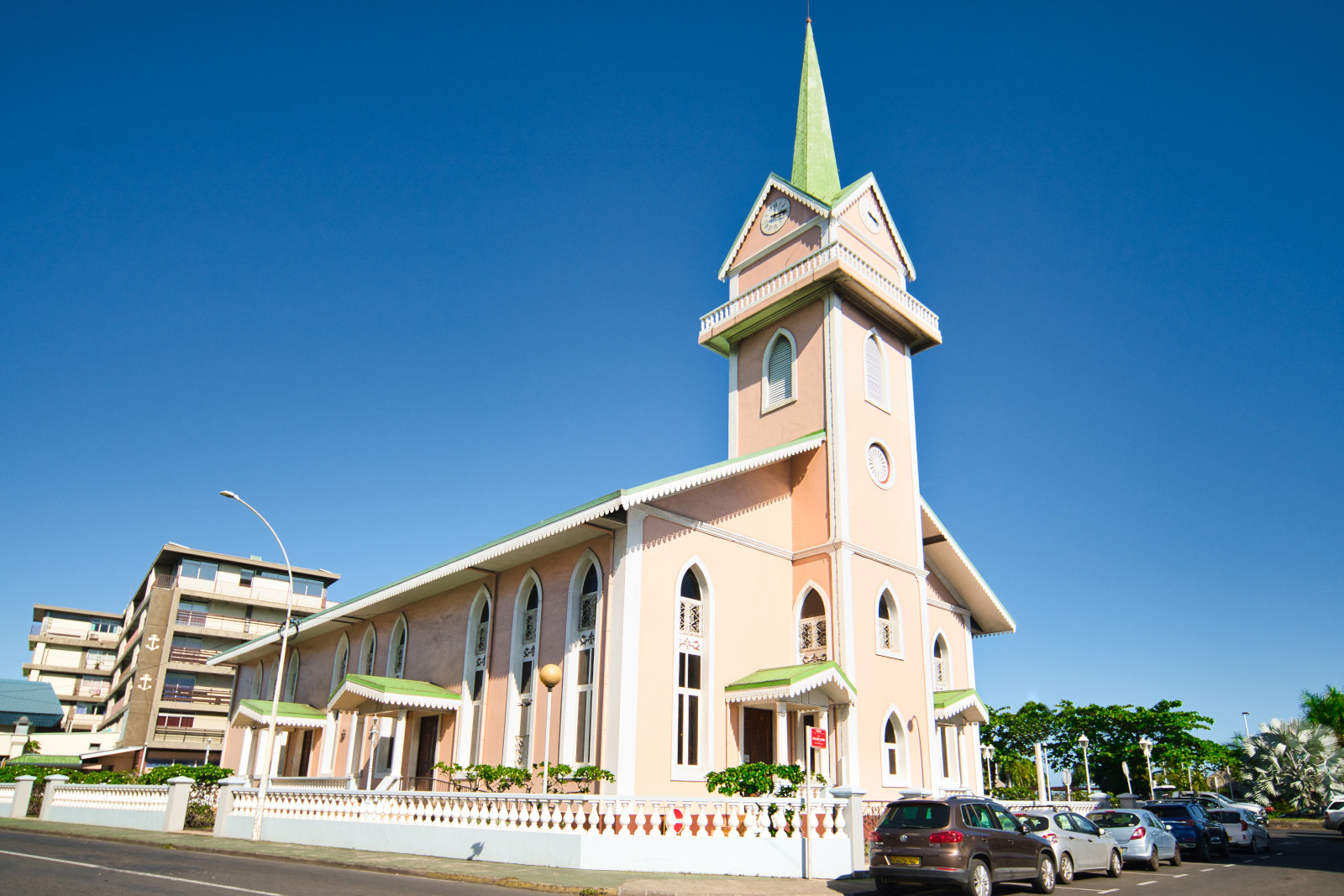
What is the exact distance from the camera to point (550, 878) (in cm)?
1326

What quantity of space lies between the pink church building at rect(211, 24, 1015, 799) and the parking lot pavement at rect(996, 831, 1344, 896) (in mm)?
5708

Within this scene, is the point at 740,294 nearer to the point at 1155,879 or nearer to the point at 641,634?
the point at 641,634

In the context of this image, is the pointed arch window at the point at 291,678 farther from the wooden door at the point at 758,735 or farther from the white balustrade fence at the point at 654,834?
the wooden door at the point at 758,735

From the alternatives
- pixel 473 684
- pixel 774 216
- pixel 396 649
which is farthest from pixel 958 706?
pixel 396 649

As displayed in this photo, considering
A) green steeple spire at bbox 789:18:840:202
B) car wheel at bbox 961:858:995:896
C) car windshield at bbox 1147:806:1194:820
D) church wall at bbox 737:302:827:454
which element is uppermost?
green steeple spire at bbox 789:18:840:202

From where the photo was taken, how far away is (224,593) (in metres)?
64.0

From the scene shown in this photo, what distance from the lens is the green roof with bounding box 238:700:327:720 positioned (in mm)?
30078

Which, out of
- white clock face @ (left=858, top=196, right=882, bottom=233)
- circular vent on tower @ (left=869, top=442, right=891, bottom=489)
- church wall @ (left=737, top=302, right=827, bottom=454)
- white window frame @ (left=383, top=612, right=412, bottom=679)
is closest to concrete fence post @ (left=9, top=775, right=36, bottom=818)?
white window frame @ (left=383, top=612, right=412, bottom=679)

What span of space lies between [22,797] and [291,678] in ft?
31.5

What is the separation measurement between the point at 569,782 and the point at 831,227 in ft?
53.0

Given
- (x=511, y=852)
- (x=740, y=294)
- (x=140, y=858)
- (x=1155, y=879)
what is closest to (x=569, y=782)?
(x=511, y=852)

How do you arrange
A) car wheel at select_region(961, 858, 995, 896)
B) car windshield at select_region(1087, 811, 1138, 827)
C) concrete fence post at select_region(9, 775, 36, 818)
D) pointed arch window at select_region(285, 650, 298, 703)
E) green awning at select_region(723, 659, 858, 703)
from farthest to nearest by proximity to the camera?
pointed arch window at select_region(285, 650, 298, 703) → concrete fence post at select_region(9, 775, 36, 818) → green awning at select_region(723, 659, 858, 703) → car windshield at select_region(1087, 811, 1138, 827) → car wheel at select_region(961, 858, 995, 896)

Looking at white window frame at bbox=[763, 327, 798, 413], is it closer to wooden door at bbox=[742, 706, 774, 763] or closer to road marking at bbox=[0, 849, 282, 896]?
wooden door at bbox=[742, 706, 774, 763]

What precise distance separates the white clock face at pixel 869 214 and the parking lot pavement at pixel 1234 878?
59.8 feet
